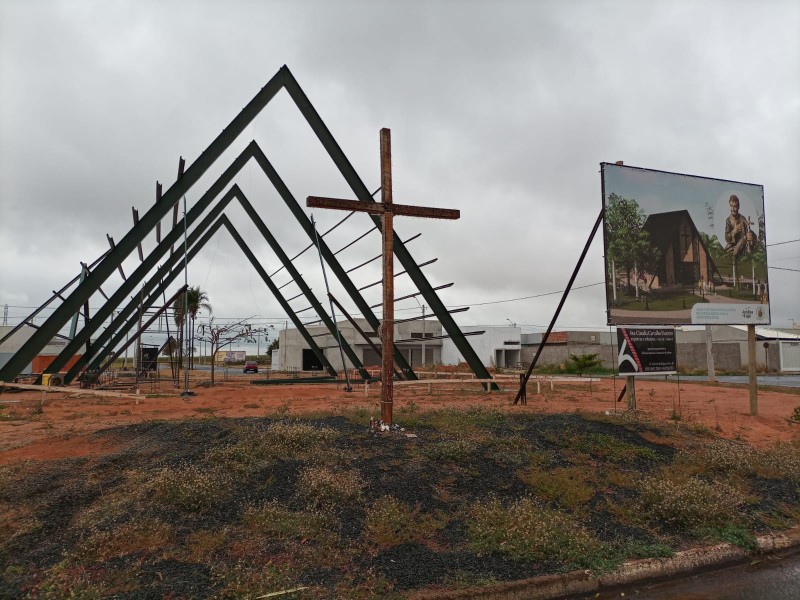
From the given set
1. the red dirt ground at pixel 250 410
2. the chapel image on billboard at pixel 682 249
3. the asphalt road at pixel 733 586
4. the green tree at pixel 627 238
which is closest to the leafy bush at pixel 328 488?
the asphalt road at pixel 733 586

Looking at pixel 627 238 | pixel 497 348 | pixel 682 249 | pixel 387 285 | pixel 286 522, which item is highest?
pixel 627 238

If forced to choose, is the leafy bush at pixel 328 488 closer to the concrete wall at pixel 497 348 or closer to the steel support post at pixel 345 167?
the steel support post at pixel 345 167

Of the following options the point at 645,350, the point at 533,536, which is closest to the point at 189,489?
the point at 533,536

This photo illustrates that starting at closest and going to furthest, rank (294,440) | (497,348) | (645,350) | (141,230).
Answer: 1. (294,440)
2. (645,350)
3. (141,230)
4. (497,348)

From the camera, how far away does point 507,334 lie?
211 feet

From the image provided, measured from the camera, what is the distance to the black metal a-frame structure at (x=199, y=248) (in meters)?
16.2

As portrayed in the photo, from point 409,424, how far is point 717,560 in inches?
246

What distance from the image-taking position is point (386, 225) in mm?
10789

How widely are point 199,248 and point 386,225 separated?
1779 cm

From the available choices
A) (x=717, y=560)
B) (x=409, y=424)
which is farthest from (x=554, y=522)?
(x=409, y=424)

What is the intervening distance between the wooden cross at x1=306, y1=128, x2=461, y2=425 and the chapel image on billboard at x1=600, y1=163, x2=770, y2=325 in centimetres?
588

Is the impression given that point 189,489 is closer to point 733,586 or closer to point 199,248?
point 733,586

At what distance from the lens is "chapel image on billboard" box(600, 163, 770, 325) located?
1402 cm

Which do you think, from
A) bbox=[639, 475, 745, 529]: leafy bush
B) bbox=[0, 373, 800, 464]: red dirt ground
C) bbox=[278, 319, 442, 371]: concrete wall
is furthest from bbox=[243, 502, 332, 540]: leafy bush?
bbox=[278, 319, 442, 371]: concrete wall
